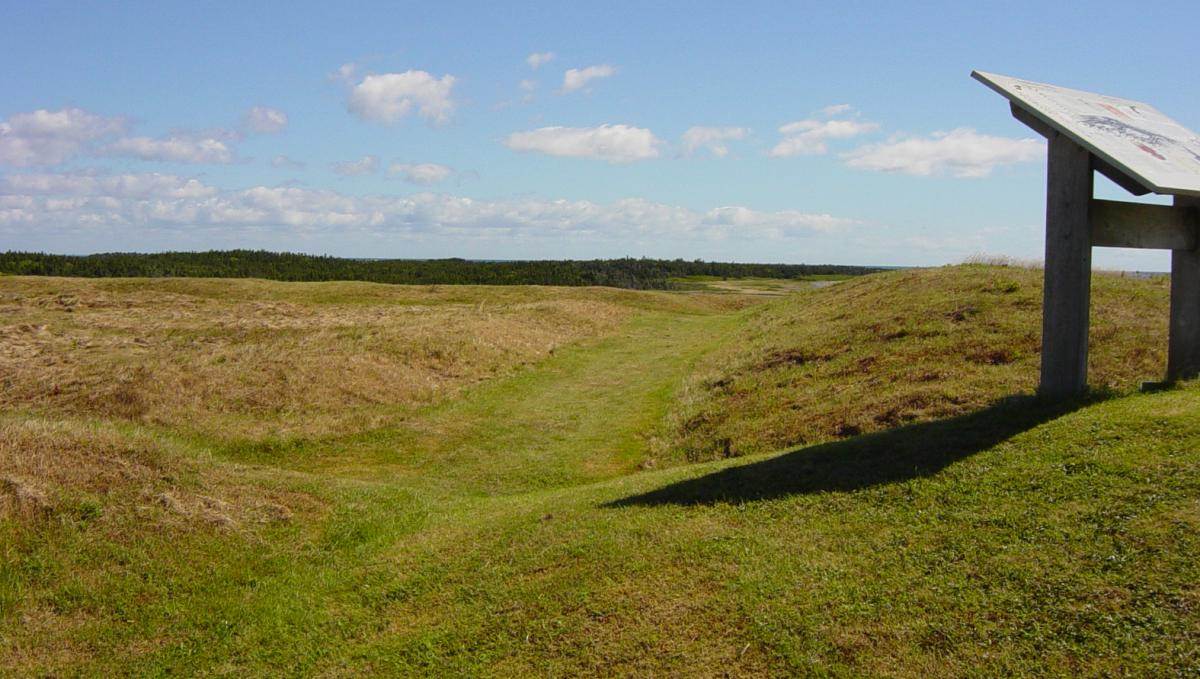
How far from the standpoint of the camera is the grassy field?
5.78 metres

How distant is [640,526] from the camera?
8352 millimetres

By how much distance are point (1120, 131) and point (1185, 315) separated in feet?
8.59

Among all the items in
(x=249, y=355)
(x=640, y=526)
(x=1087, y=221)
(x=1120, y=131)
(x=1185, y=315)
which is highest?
(x=1120, y=131)

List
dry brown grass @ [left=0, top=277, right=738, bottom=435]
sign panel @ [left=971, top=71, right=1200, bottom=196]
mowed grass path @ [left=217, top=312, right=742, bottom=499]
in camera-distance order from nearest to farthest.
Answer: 1. sign panel @ [left=971, top=71, right=1200, bottom=196]
2. mowed grass path @ [left=217, top=312, right=742, bottom=499]
3. dry brown grass @ [left=0, top=277, right=738, bottom=435]

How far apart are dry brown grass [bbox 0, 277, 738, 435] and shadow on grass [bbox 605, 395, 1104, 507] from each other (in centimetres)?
1005

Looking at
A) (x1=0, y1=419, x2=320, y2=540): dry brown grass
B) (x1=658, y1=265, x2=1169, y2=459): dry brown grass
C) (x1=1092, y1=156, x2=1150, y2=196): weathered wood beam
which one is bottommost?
(x1=0, y1=419, x2=320, y2=540): dry brown grass

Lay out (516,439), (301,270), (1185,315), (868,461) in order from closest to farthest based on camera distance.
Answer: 1. (868,461)
2. (1185,315)
3. (516,439)
4. (301,270)

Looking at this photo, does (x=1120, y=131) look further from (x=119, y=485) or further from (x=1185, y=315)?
(x=119, y=485)

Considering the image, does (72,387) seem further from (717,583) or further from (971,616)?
(971,616)

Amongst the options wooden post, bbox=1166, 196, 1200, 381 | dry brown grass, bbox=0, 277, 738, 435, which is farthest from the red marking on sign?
dry brown grass, bbox=0, 277, 738, 435

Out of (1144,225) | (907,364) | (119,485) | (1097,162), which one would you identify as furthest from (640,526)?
(907,364)

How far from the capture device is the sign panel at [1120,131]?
320 inches

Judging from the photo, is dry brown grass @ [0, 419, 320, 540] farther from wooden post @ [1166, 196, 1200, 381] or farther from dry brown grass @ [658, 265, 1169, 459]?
wooden post @ [1166, 196, 1200, 381]

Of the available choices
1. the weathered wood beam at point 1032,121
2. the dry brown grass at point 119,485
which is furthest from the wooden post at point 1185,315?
the dry brown grass at point 119,485
